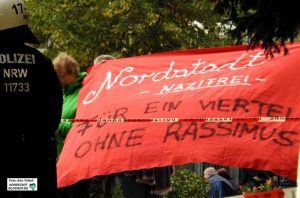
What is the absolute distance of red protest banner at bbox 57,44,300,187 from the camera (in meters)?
7.77

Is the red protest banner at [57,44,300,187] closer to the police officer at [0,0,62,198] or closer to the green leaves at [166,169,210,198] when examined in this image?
the police officer at [0,0,62,198]

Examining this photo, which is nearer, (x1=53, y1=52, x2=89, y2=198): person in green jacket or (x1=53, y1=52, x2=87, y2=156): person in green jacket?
(x1=53, y1=52, x2=89, y2=198): person in green jacket

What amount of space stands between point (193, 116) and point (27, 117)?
2.87 m

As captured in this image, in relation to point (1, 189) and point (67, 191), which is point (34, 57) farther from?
point (67, 191)

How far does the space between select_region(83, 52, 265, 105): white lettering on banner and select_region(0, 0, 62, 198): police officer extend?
2.96 m

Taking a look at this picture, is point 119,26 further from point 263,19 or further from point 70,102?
point 263,19

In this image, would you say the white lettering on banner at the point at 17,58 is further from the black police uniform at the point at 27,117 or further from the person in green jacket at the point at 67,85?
the person in green jacket at the point at 67,85

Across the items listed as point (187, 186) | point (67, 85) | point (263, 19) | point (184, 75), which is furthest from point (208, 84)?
point (187, 186)

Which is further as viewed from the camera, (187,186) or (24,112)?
(187,186)

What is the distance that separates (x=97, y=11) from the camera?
19000mm

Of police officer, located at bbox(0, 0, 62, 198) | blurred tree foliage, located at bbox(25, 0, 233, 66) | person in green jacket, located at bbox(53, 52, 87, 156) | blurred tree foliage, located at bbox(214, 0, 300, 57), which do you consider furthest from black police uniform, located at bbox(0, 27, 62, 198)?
blurred tree foliage, located at bbox(25, 0, 233, 66)

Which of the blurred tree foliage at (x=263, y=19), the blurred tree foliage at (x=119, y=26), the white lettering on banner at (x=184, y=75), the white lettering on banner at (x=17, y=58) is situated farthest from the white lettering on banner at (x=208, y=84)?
the blurred tree foliage at (x=119, y=26)

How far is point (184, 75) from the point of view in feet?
29.0

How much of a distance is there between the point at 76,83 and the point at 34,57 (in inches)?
137
